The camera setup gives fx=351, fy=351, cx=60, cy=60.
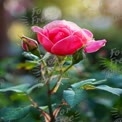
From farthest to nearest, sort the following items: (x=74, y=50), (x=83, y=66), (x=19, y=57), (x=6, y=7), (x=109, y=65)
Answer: (x=6, y=7)
(x=19, y=57)
(x=83, y=66)
(x=109, y=65)
(x=74, y=50)

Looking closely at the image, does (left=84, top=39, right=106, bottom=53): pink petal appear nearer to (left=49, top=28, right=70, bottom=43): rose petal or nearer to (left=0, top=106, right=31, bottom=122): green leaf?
(left=49, top=28, right=70, bottom=43): rose petal

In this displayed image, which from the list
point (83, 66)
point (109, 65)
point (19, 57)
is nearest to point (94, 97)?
point (109, 65)

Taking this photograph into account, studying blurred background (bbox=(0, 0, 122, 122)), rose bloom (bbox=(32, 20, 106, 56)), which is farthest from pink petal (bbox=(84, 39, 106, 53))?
blurred background (bbox=(0, 0, 122, 122))

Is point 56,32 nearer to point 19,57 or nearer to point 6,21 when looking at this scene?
point 19,57

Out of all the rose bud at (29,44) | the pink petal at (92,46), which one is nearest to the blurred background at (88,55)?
the rose bud at (29,44)

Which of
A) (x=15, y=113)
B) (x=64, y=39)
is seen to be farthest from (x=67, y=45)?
(x=15, y=113)

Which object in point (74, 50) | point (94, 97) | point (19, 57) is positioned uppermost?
point (74, 50)

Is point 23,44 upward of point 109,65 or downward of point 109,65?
upward

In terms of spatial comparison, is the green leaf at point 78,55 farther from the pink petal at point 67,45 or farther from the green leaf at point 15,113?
the green leaf at point 15,113
